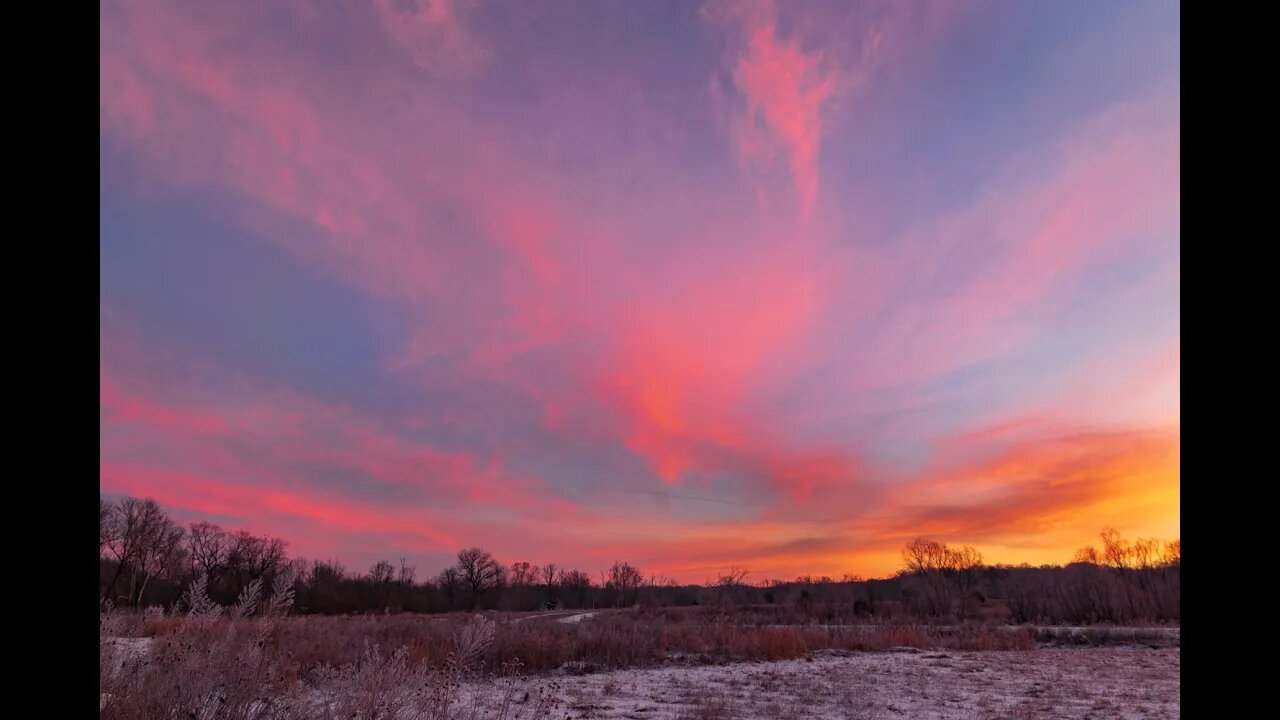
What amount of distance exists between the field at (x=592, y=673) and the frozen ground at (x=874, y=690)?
0.19 feet

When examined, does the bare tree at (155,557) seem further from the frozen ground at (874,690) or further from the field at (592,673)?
the frozen ground at (874,690)

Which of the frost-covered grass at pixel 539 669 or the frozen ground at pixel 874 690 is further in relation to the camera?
the frozen ground at pixel 874 690

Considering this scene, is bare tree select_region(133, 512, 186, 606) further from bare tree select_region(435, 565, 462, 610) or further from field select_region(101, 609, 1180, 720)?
bare tree select_region(435, 565, 462, 610)

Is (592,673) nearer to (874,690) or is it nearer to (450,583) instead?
(874,690)

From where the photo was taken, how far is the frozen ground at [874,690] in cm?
1288

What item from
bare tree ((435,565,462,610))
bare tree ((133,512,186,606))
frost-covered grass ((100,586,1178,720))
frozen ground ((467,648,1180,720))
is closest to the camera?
frost-covered grass ((100,586,1178,720))

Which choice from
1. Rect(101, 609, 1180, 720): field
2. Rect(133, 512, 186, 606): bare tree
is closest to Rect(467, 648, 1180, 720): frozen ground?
Rect(101, 609, 1180, 720): field

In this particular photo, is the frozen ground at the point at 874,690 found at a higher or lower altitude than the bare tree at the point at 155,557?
lower

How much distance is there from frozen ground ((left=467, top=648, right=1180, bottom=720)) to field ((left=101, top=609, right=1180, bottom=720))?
0.19ft

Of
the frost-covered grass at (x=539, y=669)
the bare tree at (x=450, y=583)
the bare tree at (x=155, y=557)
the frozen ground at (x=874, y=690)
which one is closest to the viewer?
the frost-covered grass at (x=539, y=669)

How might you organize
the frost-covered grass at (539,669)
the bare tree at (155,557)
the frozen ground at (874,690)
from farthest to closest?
the frozen ground at (874,690)
the bare tree at (155,557)
the frost-covered grass at (539,669)

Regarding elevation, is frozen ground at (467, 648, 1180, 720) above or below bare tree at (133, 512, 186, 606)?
below

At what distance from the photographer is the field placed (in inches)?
236

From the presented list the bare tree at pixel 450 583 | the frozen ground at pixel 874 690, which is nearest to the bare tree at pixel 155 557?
the frozen ground at pixel 874 690
